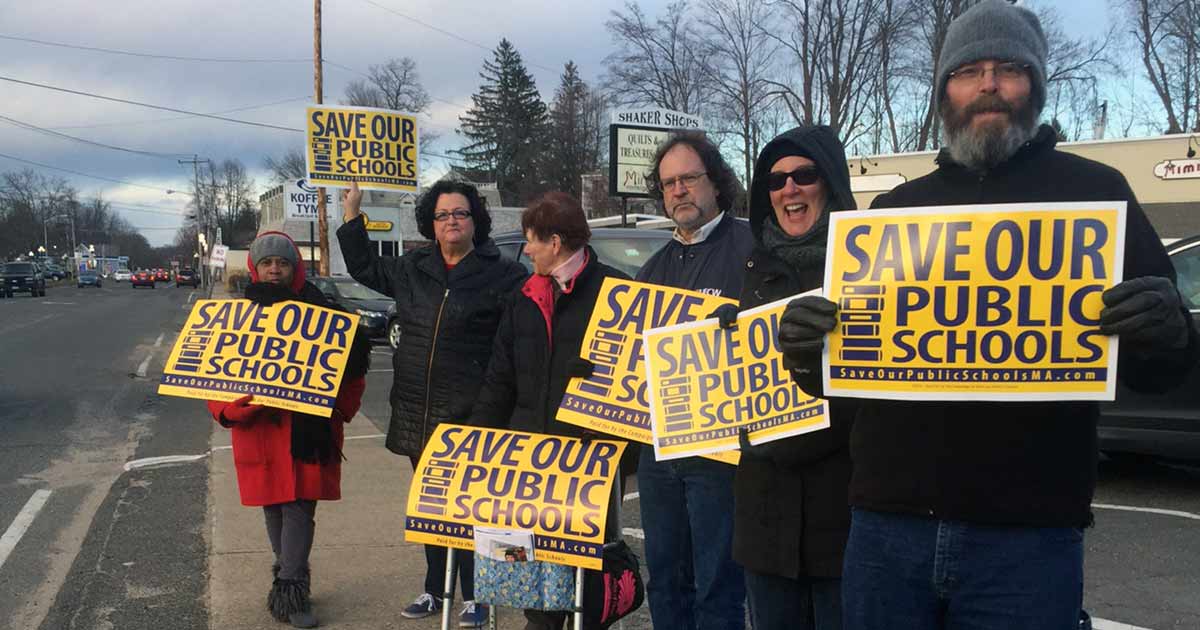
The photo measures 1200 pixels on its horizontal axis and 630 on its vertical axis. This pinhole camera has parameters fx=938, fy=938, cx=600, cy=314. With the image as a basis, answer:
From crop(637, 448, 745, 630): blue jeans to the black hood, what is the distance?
2.97 feet

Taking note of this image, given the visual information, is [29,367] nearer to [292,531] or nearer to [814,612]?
[292,531]

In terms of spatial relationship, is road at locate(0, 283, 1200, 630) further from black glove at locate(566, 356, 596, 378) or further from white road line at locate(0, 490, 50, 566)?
black glove at locate(566, 356, 596, 378)

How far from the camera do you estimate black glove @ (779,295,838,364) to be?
2105mm

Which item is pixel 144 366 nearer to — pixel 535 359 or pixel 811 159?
pixel 535 359

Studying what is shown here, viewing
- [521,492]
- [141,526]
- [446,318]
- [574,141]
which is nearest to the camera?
[521,492]

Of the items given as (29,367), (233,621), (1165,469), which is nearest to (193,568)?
(233,621)

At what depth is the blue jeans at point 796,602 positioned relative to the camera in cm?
259

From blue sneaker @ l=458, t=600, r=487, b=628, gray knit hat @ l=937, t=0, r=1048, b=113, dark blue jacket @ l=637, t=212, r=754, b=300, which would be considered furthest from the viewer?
blue sneaker @ l=458, t=600, r=487, b=628

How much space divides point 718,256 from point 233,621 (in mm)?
2946

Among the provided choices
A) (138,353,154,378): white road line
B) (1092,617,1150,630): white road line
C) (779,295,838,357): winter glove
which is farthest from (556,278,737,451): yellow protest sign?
(138,353,154,378): white road line

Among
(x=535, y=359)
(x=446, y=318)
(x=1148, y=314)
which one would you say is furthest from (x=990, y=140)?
(x=446, y=318)

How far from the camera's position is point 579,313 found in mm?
3592

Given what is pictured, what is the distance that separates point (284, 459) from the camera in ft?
14.6

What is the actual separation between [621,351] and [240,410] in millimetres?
2010
